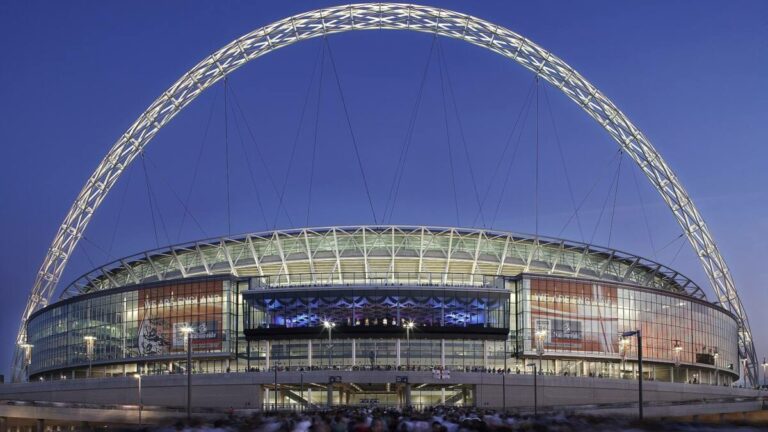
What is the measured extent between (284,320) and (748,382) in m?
80.1

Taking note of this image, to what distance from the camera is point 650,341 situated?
118562mm

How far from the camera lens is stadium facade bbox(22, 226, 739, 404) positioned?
11038 cm

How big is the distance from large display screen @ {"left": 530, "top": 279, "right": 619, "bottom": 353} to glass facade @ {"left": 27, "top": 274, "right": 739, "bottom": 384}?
12 cm

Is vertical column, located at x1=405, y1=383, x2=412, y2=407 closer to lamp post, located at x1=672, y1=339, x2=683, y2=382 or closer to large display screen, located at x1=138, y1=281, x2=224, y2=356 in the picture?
large display screen, located at x1=138, y1=281, x2=224, y2=356

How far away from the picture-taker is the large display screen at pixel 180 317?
111 m

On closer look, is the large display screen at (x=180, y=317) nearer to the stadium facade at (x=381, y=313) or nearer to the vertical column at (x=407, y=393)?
the stadium facade at (x=381, y=313)

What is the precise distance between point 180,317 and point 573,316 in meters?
47.5

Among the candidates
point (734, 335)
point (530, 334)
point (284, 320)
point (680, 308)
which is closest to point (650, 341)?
point (680, 308)

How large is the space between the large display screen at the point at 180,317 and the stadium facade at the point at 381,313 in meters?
0.15

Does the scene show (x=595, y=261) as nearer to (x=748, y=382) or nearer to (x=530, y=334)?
(x=530, y=334)

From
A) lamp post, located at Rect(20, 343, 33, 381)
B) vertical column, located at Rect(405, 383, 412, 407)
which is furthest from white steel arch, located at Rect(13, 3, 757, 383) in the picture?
vertical column, located at Rect(405, 383, 412, 407)

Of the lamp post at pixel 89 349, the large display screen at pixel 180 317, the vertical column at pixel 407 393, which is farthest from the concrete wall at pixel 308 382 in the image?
the large display screen at pixel 180 317

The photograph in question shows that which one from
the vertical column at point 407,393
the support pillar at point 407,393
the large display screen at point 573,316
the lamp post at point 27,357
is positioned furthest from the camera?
the lamp post at point 27,357

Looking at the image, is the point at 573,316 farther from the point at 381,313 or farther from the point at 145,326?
the point at 145,326
